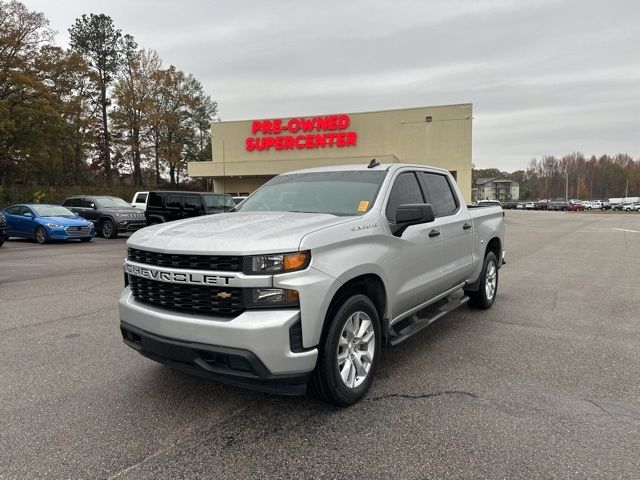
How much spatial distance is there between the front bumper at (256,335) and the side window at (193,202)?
1359 centimetres

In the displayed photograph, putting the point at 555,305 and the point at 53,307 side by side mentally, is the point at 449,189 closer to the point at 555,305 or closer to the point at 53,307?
the point at 555,305

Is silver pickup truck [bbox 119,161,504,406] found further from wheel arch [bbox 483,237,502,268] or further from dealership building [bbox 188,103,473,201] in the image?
dealership building [bbox 188,103,473,201]

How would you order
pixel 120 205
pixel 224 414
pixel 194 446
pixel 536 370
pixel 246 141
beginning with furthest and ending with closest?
1. pixel 246 141
2. pixel 120 205
3. pixel 536 370
4. pixel 224 414
5. pixel 194 446

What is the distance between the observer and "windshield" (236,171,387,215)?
404 centimetres

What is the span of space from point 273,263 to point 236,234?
396mm

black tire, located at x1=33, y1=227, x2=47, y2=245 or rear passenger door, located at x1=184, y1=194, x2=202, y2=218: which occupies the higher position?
rear passenger door, located at x1=184, y1=194, x2=202, y2=218

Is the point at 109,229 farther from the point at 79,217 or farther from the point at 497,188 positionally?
the point at 497,188

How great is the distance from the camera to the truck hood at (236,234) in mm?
2930

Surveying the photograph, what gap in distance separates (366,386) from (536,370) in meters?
1.75

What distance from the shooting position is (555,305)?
673 centimetres

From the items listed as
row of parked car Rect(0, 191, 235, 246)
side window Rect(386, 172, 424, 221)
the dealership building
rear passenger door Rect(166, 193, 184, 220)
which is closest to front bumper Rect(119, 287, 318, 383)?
side window Rect(386, 172, 424, 221)

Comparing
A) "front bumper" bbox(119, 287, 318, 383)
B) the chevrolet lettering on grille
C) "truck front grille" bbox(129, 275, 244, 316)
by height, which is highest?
the chevrolet lettering on grille

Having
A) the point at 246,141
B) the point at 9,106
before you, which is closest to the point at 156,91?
the point at 246,141

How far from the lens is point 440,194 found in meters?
5.21
